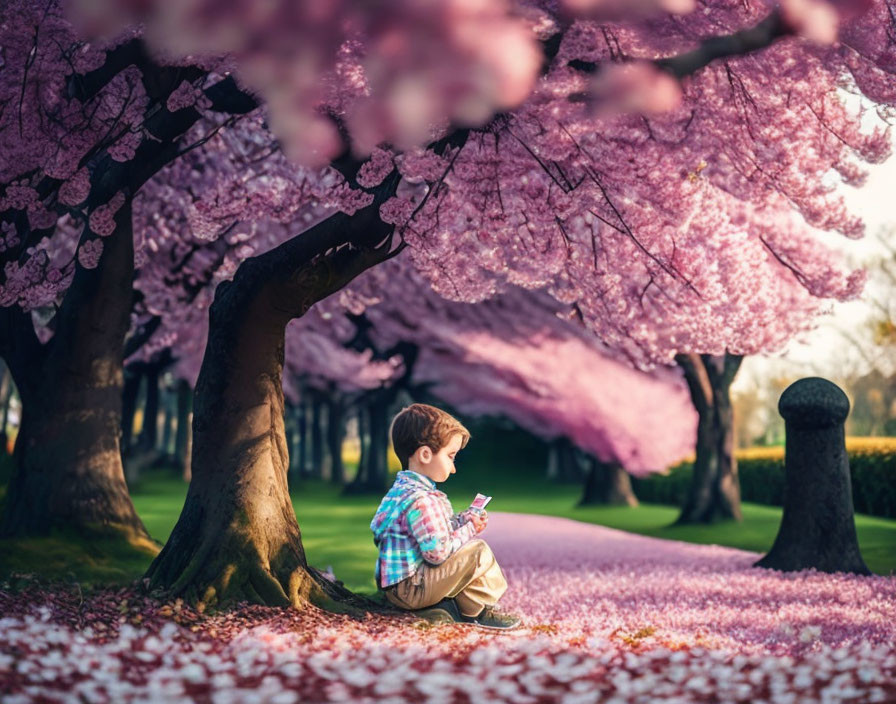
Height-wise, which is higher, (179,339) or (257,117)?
(257,117)

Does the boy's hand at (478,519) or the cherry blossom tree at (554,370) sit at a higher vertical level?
the cherry blossom tree at (554,370)

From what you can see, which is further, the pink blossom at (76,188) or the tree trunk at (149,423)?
the tree trunk at (149,423)

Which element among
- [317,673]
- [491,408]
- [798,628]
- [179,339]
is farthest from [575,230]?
[491,408]

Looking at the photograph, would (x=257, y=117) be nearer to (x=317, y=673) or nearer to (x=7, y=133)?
(x=7, y=133)

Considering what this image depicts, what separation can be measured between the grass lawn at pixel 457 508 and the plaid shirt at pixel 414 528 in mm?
4792

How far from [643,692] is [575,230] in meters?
7.28

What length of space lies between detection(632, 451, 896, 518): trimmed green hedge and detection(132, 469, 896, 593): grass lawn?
0.61 metres

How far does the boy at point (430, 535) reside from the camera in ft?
23.5

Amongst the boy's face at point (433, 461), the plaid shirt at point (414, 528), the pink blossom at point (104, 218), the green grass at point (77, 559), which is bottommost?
the green grass at point (77, 559)

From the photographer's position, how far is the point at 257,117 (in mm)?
13250

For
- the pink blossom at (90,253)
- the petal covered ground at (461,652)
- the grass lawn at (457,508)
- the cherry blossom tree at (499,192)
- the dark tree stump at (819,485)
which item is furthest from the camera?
the grass lawn at (457,508)

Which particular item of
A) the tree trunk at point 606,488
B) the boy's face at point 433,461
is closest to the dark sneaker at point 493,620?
the boy's face at point 433,461

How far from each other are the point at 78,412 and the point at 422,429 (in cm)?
630

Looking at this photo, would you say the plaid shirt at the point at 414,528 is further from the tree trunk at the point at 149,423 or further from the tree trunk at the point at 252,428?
the tree trunk at the point at 149,423
